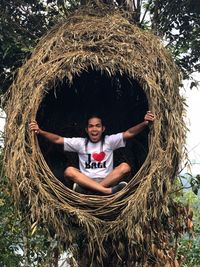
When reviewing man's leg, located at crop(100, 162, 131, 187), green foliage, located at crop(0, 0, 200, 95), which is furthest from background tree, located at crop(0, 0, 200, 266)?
man's leg, located at crop(100, 162, 131, 187)

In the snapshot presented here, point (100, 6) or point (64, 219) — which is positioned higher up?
point (100, 6)

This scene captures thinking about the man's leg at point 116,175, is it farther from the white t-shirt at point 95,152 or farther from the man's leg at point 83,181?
the white t-shirt at point 95,152

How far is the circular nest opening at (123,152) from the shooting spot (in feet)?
16.5

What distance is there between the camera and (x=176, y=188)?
5438 mm

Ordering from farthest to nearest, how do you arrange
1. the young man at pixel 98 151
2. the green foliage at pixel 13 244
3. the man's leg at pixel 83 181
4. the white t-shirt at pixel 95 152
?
the green foliage at pixel 13 244 → the white t-shirt at pixel 95 152 → the young man at pixel 98 151 → the man's leg at pixel 83 181

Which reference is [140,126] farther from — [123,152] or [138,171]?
[123,152]

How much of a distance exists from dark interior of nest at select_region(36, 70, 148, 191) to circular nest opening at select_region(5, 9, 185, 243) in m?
0.02

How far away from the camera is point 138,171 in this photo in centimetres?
530

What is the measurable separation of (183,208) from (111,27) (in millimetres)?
1601

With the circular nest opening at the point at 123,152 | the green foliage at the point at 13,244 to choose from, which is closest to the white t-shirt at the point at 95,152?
the circular nest opening at the point at 123,152

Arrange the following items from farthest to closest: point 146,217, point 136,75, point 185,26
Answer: point 185,26 < point 136,75 < point 146,217

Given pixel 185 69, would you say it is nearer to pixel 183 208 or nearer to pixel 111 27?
pixel 111 27

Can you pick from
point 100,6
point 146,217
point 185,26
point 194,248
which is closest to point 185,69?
point 185,26

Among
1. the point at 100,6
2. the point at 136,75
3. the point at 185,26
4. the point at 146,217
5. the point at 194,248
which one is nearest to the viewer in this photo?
the point at 146,217
